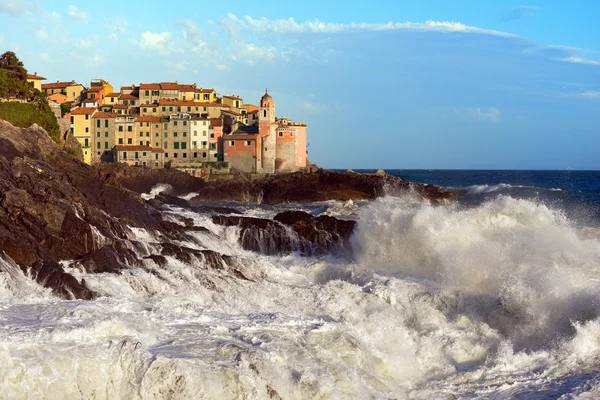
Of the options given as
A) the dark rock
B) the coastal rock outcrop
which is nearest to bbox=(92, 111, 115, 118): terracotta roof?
the dark rock

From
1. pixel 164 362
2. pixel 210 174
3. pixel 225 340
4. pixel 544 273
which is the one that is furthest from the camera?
pixel 210 174

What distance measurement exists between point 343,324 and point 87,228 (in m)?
9.48

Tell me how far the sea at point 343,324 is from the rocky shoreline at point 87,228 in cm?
54

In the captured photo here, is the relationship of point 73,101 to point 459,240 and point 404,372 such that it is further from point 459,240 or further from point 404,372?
point 404,372

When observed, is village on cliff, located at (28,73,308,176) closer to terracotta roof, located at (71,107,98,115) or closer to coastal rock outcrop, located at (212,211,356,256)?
terracotta roof, located at (71,107,98,115)

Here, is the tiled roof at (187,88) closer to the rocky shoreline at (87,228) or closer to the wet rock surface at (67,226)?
the rocky shoreline at (87,228)

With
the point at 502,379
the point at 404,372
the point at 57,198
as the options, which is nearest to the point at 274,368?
the point at 404,372

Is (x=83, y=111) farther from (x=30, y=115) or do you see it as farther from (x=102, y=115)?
(x=30, y=115)

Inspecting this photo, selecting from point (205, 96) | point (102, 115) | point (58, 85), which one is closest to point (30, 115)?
point (102, 115)

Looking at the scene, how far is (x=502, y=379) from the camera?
17.8 meters

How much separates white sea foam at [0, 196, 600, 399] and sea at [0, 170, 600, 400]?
43 millimetres

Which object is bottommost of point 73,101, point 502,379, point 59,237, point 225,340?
point 502,379

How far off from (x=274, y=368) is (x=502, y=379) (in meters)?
5.73

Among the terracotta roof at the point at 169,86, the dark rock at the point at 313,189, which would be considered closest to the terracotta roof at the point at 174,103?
the terracotta roof at the point at 169,86
